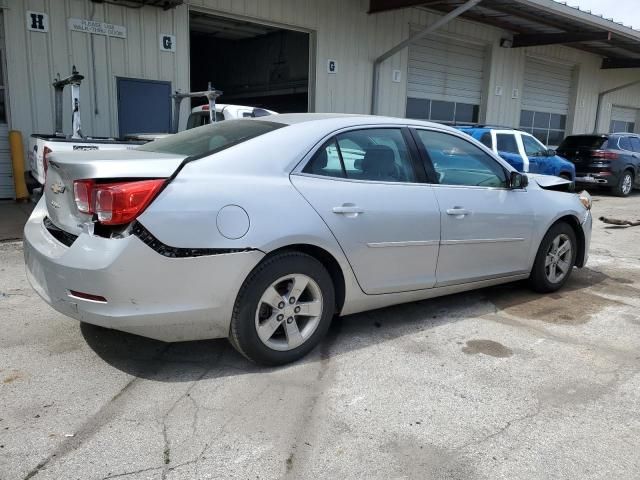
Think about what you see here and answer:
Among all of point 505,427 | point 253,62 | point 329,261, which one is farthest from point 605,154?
point 505,427

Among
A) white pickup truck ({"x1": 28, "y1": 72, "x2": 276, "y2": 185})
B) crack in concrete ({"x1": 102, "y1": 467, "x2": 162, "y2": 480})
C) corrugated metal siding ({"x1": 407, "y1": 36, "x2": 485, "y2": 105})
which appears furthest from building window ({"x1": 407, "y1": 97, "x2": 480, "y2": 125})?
crack in concrete ({"x1": 102, "y1": 467, "x2": 162, "y2": 480})

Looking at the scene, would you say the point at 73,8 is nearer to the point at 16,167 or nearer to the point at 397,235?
the point at 16,167

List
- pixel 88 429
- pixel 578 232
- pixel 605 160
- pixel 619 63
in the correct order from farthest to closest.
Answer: pixel 619 63 < pixel 605 160 < pixel 578 232 < pixel 88 429

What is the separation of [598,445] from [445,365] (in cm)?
106

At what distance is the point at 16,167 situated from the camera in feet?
31.4

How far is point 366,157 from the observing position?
3.85m

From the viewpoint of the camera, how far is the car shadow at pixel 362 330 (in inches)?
136

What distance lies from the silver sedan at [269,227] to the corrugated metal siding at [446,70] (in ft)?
40.9

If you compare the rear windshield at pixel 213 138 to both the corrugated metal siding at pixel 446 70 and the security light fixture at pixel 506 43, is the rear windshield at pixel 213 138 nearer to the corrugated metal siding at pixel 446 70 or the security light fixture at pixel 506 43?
the corrugated metal siding at pixel 446 70

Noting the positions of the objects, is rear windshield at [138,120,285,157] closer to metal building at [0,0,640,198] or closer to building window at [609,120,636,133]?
metal building at [0,0,640,198]

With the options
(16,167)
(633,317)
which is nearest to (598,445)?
(633,317)

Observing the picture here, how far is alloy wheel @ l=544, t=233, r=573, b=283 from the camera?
16.9 ft

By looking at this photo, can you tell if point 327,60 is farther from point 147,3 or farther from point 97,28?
point 97,28

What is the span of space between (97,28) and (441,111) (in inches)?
424
